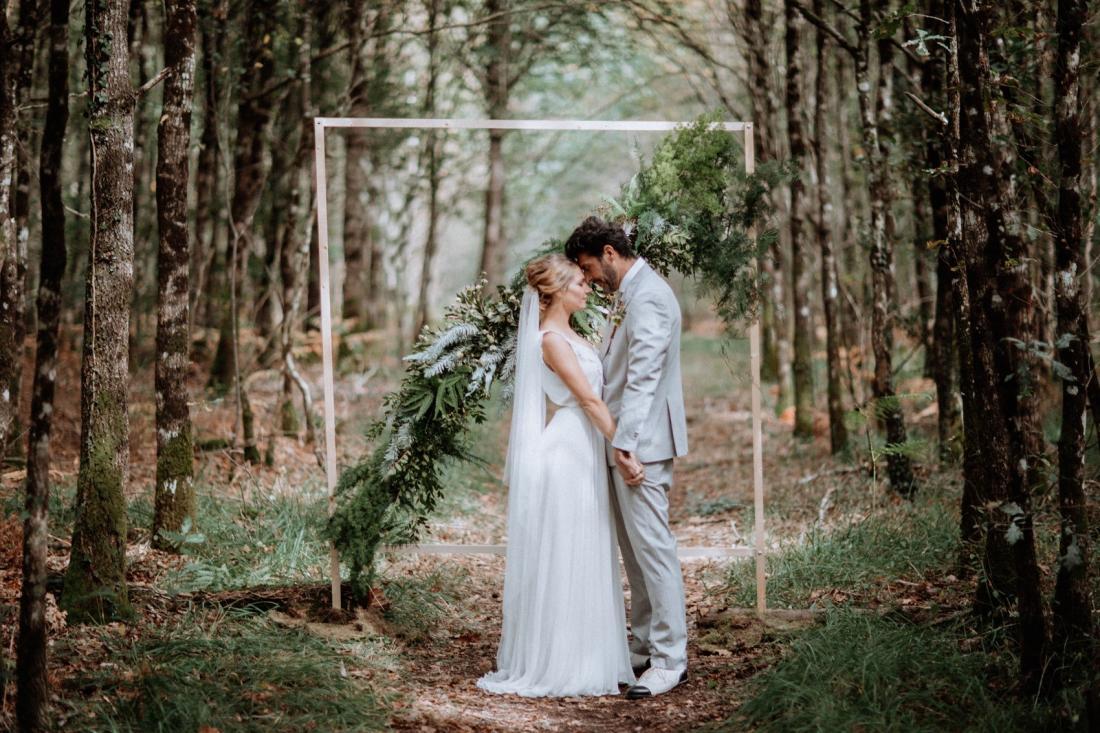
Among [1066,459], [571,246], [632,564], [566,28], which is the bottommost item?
[632,564]

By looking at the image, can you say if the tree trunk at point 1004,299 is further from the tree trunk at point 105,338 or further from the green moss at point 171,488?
the green moss at point 171,488

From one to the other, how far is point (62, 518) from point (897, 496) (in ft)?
21.1

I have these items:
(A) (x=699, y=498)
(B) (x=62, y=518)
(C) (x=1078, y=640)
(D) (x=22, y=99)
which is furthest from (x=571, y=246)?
(A) (x=699, y=498)

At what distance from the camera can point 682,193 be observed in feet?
19.0

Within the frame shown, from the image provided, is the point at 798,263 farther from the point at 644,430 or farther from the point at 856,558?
the point at 644,430

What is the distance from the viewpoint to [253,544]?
693 centimetres

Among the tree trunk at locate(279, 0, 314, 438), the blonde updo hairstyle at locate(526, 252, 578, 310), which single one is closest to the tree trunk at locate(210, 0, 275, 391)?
the tree trunk at locate(279, 0, 314, 438)

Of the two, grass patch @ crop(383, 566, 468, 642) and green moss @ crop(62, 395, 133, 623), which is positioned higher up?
green moss @ crop(62, 395, 133, 623)

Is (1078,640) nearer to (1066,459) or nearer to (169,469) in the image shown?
(1066,459)

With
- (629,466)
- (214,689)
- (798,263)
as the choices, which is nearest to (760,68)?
(798,263)

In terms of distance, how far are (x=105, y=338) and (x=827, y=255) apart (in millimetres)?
6967

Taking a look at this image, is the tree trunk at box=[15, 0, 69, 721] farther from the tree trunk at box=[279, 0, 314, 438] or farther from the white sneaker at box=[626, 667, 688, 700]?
the tree trunk at box=[279, 0, 314, 438]

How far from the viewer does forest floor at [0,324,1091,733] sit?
14.3 feet

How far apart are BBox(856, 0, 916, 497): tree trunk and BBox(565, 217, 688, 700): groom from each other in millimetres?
3641
